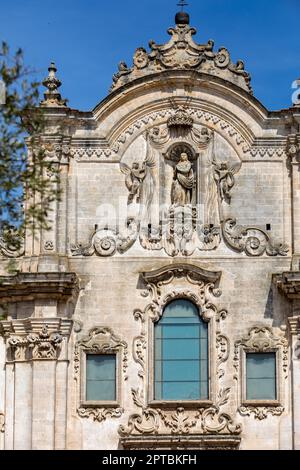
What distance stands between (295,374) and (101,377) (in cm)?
407

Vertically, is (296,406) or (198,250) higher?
(198,250)

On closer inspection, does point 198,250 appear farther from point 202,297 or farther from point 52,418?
point 52,418

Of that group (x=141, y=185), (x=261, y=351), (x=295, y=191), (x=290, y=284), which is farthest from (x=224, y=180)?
(x=261, y=351)

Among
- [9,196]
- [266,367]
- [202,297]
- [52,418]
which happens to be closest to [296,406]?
[266,367]

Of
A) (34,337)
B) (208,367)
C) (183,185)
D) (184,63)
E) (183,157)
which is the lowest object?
(208,367)

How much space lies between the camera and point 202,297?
3192 cm

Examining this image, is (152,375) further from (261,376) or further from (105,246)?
(105,246)

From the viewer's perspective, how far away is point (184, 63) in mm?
32844

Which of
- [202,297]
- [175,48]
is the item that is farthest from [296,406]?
[175,48]

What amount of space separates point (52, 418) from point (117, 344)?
6.87ft
